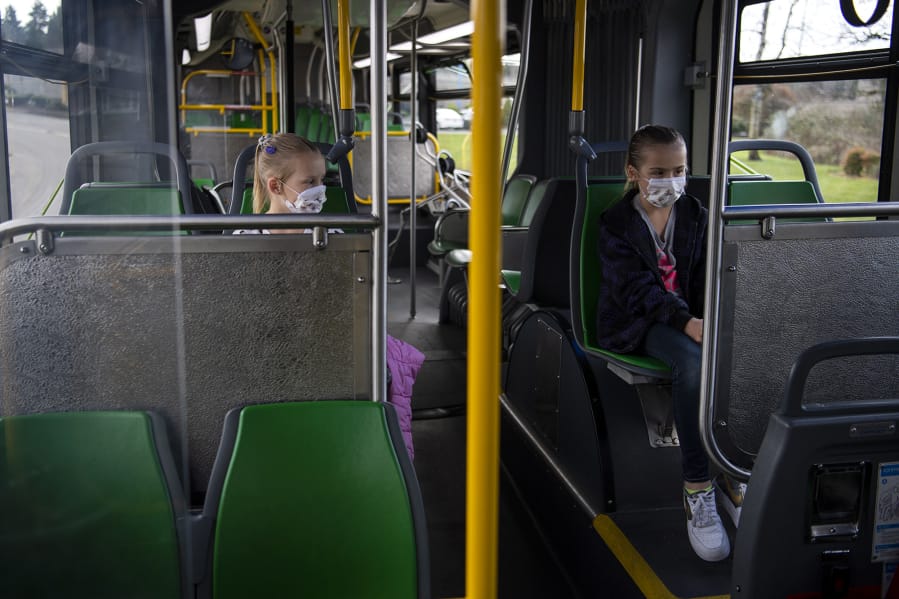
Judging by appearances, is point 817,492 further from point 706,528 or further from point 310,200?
point 310,200

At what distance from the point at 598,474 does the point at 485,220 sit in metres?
1.94

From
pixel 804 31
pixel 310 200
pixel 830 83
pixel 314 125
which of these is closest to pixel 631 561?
pixel 310 200

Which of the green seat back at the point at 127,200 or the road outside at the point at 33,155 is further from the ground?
the road outside at the point at 33,155

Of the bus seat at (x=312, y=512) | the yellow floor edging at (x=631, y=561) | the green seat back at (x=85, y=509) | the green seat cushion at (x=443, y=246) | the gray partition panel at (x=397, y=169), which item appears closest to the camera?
the green seat back at (x=85, y=509)

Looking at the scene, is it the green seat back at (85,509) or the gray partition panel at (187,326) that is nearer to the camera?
the green seat back at (85,509)

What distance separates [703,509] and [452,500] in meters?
1.11

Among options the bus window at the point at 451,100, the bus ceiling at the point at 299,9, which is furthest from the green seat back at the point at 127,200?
the bus window at the point at 451,100

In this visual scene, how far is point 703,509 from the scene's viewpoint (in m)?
2.30

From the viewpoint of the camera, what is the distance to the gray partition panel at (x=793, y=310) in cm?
218

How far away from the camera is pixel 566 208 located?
3520 mm

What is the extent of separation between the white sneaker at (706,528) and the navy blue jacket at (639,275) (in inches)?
20.0

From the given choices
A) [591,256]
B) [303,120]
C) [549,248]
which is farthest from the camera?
A: [303,120]

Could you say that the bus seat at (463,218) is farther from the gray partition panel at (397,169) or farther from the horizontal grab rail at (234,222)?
the horizontal grab rail at (234,222)

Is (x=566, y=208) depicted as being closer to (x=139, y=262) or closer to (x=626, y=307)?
(x=626, y=307)
